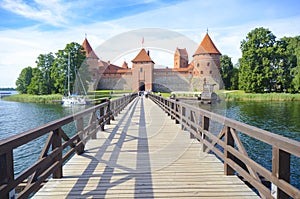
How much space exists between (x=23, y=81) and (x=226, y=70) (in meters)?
43.2

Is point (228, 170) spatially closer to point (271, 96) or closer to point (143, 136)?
point (143, 136)

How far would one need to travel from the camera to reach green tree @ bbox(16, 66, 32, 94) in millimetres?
→ 51591

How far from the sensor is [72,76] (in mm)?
36094

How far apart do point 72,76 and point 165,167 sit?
35069 millimetres

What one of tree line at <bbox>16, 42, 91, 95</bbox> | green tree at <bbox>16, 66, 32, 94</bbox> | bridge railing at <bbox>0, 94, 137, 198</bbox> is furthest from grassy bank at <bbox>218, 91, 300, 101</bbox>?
green tree at <bbox>16, 66, 32, 94</bbox>

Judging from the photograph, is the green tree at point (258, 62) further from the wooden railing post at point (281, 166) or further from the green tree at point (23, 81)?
the green tree at point (23, 81)

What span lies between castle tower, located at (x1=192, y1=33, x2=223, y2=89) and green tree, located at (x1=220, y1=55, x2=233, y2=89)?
908mm

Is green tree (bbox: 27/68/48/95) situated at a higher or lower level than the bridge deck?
higher

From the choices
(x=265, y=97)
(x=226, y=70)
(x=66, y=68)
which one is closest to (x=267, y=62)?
(x=265, y=97)

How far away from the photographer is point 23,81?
172 feet

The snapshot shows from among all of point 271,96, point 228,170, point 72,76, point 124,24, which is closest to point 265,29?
point 271,96

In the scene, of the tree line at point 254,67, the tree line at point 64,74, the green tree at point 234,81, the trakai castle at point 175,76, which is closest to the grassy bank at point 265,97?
the tree line at point 254,67

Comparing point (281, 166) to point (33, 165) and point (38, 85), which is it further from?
point (38, 85)

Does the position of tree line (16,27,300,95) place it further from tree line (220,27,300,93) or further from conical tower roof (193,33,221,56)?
conical tower roof (193,33,221,56)
